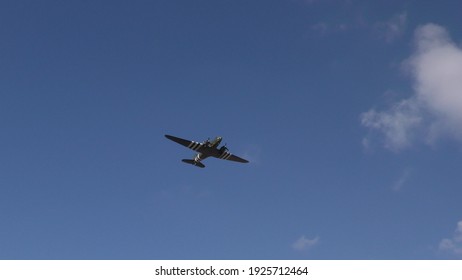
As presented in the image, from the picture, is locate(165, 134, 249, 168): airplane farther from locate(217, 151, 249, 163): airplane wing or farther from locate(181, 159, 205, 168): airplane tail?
locate(181, 159, 205, 168): airplane tail

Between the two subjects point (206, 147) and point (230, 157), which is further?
point (230, 157)

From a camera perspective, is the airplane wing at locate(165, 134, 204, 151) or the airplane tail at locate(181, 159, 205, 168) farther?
the airplane tail at locate(181, 159, 205, 168)

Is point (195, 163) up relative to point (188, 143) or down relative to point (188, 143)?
up

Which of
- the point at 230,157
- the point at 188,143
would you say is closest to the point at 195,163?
the point at 230,157

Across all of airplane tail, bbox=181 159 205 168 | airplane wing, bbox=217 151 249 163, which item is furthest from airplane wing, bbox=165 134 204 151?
airplane tail, bbox=181 159 205 168

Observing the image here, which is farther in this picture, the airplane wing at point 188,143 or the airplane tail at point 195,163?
the airplane tail at point 195,163

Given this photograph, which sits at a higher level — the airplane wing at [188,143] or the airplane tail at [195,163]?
the airplane tail at [195,163]

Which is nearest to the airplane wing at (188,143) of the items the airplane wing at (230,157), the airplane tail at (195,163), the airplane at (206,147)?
the airplane at (206,147)

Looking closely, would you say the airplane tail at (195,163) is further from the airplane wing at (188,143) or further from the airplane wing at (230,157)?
the airplane wing at (188,143)

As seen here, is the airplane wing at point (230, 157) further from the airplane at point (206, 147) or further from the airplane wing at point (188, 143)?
the airplane wing at point (188, 143)

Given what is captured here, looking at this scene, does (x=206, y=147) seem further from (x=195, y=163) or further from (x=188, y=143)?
(x=195, y=163)

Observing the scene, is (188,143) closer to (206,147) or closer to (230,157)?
(206,147)
